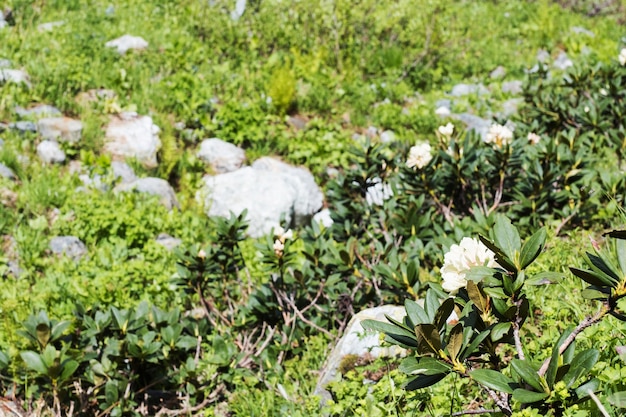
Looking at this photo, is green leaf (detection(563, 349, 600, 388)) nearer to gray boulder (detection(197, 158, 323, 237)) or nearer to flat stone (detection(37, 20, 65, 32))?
gray boulder (detection(197, 158, 323, 237))

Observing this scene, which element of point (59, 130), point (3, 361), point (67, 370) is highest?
point (67, 370)

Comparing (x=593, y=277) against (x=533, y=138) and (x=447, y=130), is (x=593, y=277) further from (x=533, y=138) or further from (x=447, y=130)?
(x=533, y=138)

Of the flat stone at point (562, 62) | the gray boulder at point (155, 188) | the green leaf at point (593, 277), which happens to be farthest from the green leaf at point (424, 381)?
the flat stone at point (562, 62)

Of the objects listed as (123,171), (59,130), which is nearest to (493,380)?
(123,171)

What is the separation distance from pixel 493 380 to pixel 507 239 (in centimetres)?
40

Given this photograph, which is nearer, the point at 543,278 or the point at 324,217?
the point at 543,278

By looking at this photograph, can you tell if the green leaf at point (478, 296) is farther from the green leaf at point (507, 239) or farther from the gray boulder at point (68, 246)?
the gray boulder at point (68, 246)

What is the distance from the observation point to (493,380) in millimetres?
1430

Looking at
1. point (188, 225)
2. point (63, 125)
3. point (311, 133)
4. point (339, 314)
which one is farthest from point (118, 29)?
point (339, 314)

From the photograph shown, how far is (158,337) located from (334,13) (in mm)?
6760

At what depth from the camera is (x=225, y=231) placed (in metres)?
3.49

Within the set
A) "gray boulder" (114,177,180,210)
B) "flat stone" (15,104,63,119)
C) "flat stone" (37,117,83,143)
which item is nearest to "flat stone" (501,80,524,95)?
"gray boulder" (114,177,180,210)

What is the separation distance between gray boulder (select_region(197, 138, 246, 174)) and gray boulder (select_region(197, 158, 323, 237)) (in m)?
0.25

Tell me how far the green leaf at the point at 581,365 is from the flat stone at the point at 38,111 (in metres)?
5.83
